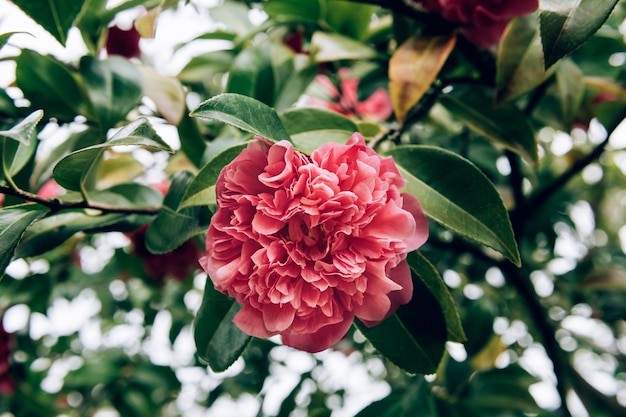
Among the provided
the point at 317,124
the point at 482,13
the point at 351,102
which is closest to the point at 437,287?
the point at 317,124

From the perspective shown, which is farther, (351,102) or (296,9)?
(351,102)

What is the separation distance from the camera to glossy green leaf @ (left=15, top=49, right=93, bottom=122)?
0.67 metres

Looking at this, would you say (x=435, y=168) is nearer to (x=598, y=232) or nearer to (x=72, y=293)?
(x=72, y=293)

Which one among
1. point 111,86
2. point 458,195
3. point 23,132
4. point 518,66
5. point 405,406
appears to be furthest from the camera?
point 405,406

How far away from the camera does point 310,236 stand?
45 centimetres

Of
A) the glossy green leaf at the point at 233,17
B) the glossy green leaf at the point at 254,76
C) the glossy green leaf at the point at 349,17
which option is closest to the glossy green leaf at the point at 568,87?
the glossy green leaf at the point at 349,17

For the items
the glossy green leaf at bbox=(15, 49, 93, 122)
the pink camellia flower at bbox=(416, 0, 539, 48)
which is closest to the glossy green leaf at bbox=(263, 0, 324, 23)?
the pink camellia flower at bbox=(416, 0, 539, 48)

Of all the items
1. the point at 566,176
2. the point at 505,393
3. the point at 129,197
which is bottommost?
the point at 505,393

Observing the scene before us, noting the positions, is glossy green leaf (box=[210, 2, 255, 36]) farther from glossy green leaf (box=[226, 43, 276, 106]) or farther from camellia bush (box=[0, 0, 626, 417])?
glossy green leaf (box=[226, 43, 276, 106])

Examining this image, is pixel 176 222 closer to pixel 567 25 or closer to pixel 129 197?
pixel 129 197

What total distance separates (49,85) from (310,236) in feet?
1.54

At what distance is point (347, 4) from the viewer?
77 centimetres

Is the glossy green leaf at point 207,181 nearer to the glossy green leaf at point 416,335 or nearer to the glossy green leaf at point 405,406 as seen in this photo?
the glossy green leaf at point 416,335

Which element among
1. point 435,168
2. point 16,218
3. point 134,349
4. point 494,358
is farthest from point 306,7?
point 134,349
